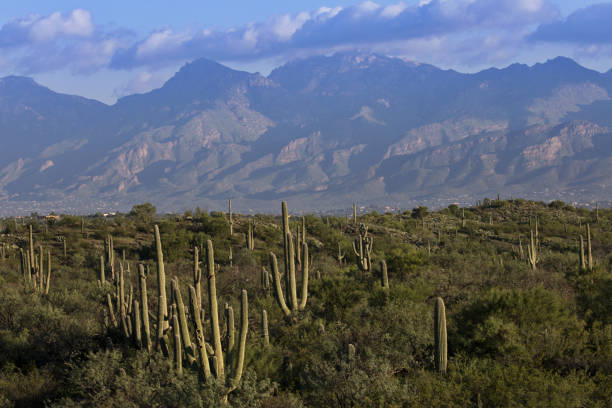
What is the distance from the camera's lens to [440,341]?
49.1 feet

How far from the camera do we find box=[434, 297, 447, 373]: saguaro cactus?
14898mm

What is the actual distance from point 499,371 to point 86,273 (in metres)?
22.0

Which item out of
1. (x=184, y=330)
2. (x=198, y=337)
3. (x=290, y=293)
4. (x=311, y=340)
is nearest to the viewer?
(x=198, y=337)

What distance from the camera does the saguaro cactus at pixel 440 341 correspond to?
14898mm

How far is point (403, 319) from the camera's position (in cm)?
1742

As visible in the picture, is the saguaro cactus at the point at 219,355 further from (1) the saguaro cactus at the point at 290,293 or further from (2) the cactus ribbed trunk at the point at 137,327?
(1) the saguaro cactus at the point at 290,293

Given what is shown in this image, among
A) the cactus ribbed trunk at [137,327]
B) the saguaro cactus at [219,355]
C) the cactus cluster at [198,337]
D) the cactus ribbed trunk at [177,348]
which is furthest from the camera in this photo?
the cactus ribbed trunk at [137,327]

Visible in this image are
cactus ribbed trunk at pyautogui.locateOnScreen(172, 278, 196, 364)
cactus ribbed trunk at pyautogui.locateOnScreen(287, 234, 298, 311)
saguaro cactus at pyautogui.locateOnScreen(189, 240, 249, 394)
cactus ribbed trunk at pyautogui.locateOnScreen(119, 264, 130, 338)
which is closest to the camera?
saguaro cactus at pyautogui.locateOnScreen(189, 240, 249, 394)

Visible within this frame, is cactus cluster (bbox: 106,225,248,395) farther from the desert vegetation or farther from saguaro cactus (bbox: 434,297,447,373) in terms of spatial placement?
saguaro cactus (bbox: 434,297,447,373)

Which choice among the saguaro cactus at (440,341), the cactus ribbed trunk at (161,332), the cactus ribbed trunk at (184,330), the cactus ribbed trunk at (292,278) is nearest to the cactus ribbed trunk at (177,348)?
the cactus ribbed trunk at (184,330)

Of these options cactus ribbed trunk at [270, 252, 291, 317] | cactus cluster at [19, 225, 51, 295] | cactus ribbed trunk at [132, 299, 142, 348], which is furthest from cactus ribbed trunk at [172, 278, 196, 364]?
cactus cluster at [19, 225, 51, 295]

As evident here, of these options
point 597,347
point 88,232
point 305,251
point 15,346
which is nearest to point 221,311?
point 305,251

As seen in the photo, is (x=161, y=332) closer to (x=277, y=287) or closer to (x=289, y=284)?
(x=277, y=287)

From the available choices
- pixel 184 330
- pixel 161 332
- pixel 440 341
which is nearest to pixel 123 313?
pixel 161 332
